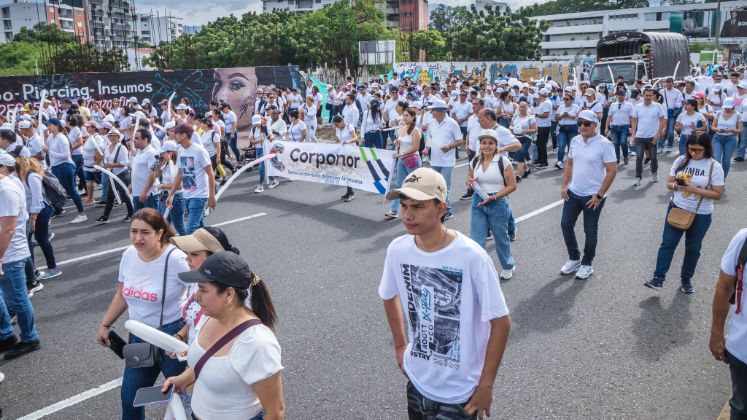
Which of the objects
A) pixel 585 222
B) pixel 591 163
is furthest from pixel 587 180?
pixel 585 222

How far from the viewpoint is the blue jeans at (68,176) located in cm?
1062

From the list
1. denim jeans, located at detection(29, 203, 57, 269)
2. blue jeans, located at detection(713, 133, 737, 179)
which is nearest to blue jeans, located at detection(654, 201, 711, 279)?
blue jeans, located at detection(713, 133, 737, 179)

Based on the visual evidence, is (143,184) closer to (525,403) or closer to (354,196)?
(354,196)

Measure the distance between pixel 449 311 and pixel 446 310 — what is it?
15mm

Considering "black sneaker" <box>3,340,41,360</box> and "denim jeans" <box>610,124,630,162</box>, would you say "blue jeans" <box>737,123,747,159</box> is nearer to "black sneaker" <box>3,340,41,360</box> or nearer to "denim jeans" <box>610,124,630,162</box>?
"denim jeans" <box>610,124,630,162</box>

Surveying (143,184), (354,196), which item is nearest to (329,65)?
(354,196)

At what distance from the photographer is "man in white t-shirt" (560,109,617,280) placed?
6.33 meters

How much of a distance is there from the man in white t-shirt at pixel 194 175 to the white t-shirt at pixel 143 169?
0.85 meters

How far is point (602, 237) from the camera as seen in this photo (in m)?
8.09

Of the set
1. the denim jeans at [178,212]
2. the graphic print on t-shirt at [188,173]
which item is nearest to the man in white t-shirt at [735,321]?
the graphic print on t-shirt at [188,173]

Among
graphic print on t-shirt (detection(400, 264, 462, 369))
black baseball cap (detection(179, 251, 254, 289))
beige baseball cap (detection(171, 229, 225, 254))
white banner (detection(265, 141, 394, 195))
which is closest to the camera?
black baseball cap (detection(179, 251, 254, 289))

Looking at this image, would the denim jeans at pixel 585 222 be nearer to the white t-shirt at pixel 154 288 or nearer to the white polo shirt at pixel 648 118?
the white t-shirt at pixel 154 288

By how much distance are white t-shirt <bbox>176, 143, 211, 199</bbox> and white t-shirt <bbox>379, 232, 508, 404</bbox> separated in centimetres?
522

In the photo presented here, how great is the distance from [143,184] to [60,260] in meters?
1.55
